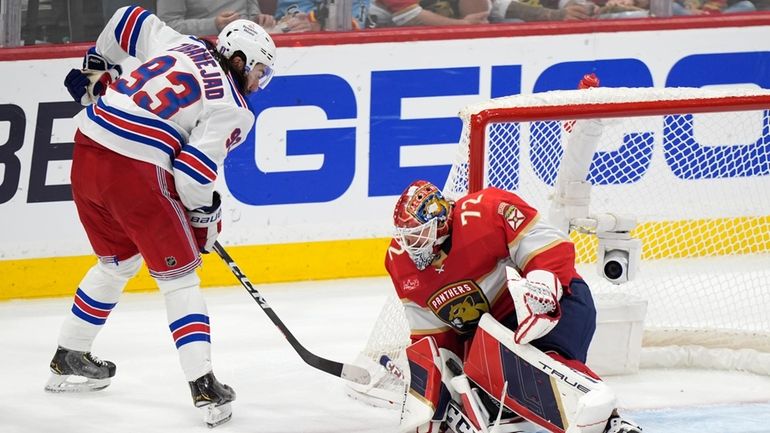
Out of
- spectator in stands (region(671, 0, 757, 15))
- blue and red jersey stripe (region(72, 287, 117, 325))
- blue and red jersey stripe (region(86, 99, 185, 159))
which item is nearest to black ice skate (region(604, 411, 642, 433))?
blue and red jersey stripe (region(86, 99, 185, 159))

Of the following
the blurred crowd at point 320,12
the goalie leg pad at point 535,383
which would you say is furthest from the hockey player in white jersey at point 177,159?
the blurred crowd at point 320,12

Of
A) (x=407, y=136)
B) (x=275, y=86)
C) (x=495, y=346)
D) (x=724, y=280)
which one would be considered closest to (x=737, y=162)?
(x=724, y=280)

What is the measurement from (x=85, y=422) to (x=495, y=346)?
1262 millimetres

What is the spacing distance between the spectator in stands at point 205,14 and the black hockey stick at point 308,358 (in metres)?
1.38

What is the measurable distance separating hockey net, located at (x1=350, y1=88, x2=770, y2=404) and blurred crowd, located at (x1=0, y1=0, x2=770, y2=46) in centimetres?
51

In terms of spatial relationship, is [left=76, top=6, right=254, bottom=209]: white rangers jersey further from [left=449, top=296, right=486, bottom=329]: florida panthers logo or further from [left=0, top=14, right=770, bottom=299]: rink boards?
[left=0, top=14, right=770, bottom=299]: rink boards

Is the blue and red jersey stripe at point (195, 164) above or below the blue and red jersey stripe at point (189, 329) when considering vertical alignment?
above

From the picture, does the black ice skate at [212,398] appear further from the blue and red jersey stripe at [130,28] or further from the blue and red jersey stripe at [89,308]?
the blue and red jersey stripe at [130,28]

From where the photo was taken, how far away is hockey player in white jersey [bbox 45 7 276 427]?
11.6ft

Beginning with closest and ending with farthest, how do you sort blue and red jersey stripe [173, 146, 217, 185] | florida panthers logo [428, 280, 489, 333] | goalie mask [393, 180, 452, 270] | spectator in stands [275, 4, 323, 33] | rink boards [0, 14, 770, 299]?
goalie mask [393, 180, 452, 270] < florida panthers logo [428, 280, 489, 333] < blue and red jersey stripe [173, 146, 217, 185] < rink boards [0, 14, 770, 299] < spectator in stands [275, 4, 323, 33]

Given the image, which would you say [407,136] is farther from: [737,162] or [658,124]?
[737,162]

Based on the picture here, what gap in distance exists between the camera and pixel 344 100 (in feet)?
17.0

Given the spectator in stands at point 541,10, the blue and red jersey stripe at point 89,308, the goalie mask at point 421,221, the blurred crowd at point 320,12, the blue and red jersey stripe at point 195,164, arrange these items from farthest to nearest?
1. the spectator in stands at point 541,10
2. the blurred crowd at point 320,12
3. the blue and red jersey stripe at point 89,308
4. the blue and red jersey stripe at point 195,164
5. the goalie mask at point 421,221

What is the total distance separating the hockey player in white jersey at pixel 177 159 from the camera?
11.6 feet
